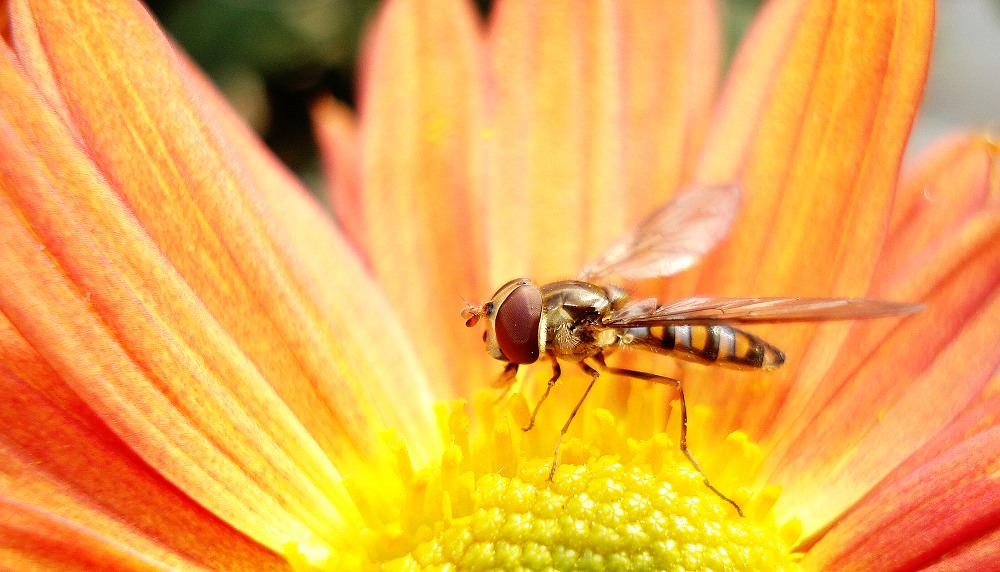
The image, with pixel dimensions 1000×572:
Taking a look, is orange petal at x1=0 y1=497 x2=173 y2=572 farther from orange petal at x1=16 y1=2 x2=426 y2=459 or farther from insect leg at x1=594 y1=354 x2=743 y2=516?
insect leg at x1=594 y1=354 x2=743 y2=516

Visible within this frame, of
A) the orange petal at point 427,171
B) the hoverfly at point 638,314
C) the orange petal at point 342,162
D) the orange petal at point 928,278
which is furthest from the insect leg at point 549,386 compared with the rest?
the orange petal at point 342,162

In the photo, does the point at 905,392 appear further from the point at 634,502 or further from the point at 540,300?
the point at 540,300

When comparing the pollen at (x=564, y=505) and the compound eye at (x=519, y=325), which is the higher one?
the compound eye at (x=519, y=325)

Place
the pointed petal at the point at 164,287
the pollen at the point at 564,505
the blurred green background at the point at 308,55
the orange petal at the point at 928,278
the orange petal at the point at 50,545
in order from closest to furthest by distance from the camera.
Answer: the orange petal at the point at 50,545 < the pointed petal at the point at 164,287 < the pollen at the point at 564,505 < the orange petal at the point at 928,278 < the blurred green background at the point at 308,55

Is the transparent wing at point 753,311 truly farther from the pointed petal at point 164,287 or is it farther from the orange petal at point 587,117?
the pointed petal at point 164,287

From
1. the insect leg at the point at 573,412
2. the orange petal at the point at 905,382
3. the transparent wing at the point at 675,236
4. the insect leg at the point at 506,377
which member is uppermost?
the transparent wing at the point at 675,236

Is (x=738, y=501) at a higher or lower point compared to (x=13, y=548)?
lower

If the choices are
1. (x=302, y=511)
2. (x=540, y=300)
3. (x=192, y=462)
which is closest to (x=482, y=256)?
(x=540, y=300)

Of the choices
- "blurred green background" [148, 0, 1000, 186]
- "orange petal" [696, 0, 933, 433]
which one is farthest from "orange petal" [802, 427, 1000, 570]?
"blurred green background" [148, 0, 1000, 186]
